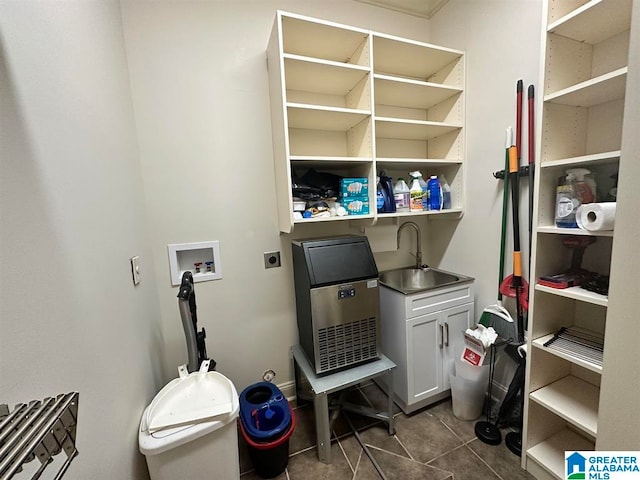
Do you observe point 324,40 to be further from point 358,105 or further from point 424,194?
point 424,194

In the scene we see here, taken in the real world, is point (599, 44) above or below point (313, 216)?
above

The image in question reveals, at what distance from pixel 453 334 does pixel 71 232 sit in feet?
6.78

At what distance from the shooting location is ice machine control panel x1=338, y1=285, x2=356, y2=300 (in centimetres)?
149

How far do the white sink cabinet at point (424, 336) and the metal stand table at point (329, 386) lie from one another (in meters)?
0.18

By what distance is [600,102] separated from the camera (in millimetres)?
1244

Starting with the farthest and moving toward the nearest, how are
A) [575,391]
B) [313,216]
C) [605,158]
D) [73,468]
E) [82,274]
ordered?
[313,216], [575,391], [605,158], [82,274], [73,468]

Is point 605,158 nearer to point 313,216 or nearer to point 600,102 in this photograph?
point 600,102

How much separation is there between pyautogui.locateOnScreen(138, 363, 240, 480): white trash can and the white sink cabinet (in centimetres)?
107

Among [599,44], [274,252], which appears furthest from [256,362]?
[599,44]

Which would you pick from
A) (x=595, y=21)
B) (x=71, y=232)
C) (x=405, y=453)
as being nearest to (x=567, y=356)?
(x=405, y=453)

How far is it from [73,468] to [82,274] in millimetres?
481

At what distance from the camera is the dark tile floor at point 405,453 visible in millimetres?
1406

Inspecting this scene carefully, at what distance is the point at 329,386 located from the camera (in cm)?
143

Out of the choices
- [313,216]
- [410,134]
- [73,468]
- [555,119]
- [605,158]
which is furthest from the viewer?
[410,134]
